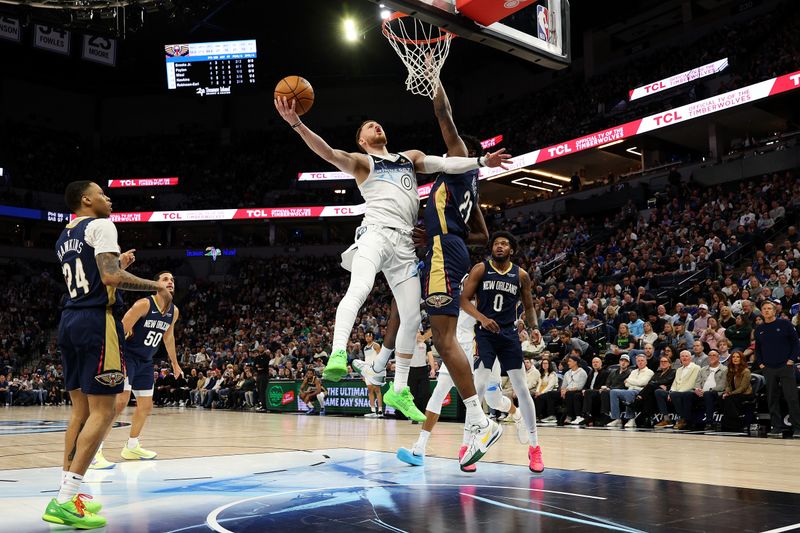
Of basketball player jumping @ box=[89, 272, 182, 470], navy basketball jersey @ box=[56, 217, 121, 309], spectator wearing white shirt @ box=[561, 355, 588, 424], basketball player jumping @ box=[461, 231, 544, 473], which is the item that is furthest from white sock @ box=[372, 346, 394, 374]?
spectator wearing white shirt @ box=[561, 355, 588, 424]

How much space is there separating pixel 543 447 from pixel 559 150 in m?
21.5

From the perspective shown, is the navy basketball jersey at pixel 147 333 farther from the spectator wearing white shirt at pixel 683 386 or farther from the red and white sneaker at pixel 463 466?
the spectator wearing white shirt at pixel 683 386

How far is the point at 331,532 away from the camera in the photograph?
11.5ft

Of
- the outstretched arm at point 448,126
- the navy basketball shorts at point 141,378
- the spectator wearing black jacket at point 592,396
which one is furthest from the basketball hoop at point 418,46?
the spectator wearing black jacket at point 592,396

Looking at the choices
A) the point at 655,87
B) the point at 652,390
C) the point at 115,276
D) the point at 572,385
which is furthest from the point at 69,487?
the point at 655,87

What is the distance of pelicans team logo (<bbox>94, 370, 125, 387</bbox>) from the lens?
4.26 m

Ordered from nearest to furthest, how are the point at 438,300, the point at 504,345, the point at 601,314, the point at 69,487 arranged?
1. the point at 69,487
2. the point at 438,300
3. the point at 504,345
4. the point at 601,314

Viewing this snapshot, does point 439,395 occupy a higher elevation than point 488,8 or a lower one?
lower

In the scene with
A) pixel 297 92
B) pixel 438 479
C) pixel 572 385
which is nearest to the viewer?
pixel 297 92

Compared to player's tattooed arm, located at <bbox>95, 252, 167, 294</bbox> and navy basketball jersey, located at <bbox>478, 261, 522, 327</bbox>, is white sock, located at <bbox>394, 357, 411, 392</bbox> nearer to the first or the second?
navy basketball jersey, located at <bbox>478, 261, 522, 327</bbox>

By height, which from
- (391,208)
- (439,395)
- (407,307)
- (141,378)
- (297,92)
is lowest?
(439,395)

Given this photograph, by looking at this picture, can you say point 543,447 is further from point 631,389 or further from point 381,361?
point 631,389

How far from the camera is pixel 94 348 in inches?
168

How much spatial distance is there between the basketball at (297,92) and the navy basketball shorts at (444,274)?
142 centimetres
